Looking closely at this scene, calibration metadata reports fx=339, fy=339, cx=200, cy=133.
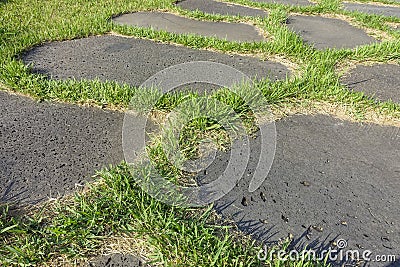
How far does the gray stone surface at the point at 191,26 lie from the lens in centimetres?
401

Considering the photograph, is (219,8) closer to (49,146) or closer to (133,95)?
(133,95)

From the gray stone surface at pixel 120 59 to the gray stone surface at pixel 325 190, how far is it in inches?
38.8

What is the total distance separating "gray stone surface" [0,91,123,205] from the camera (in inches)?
68.9

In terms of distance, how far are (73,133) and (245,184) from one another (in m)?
1.13

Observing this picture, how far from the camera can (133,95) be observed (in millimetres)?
2496

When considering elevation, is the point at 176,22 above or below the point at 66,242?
above

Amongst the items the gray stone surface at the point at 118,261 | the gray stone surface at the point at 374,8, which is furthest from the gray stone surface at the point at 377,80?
A: the gray stone surface at the point at 374,8

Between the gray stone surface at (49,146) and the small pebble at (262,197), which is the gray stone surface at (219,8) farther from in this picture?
the small pebble at (262,197)

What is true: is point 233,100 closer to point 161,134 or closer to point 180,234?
point 161,134

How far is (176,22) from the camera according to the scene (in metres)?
4.38

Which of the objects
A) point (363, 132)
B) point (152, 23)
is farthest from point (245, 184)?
point (152, 23)

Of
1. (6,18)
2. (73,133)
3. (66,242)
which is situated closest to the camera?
(66,242)

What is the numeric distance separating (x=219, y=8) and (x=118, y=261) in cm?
462

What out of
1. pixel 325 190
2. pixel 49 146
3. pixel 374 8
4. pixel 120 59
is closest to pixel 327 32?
pixel 120 59
